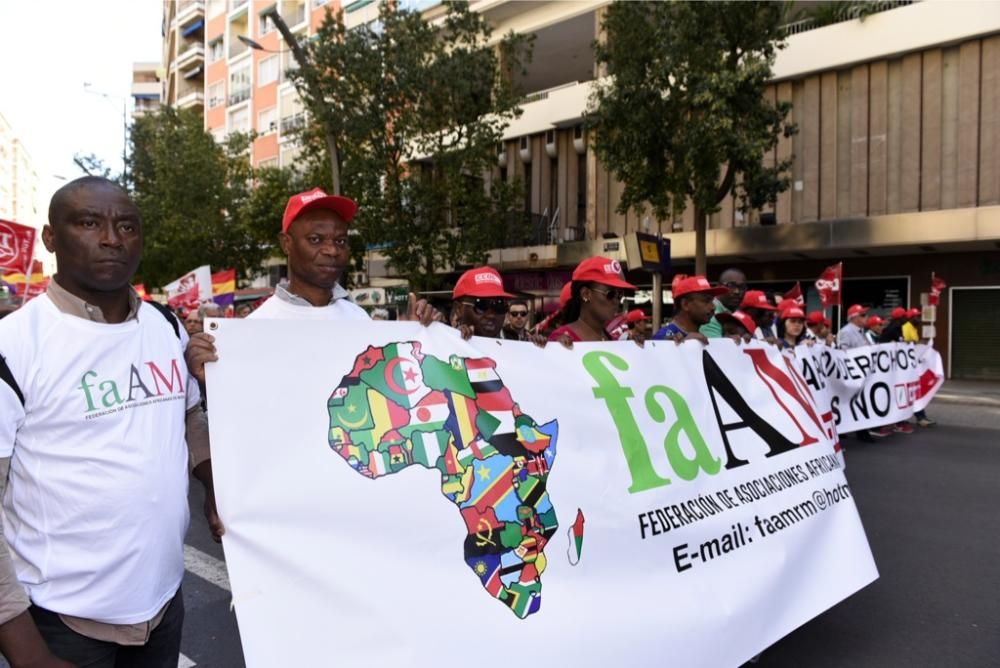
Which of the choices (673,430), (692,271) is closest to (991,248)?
(692,271)

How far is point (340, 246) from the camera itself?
289cm

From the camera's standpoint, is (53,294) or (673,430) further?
(673,430)

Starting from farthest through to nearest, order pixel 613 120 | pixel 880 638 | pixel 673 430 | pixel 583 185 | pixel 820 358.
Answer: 1. pixel 583 185
2. pixel 613 120
3. pixel 820 358
4. pixel 880 638
5. pixel 673 430

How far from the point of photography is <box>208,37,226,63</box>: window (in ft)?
154

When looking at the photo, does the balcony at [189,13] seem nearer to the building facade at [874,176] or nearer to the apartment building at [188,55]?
the apartment building at [188,55]

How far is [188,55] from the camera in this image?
49.2 meters

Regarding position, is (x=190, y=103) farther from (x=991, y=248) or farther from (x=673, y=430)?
(x=673, y=430)

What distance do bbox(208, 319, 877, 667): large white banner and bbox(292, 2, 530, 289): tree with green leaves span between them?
1507 centimetres

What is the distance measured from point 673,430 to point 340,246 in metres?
1.69

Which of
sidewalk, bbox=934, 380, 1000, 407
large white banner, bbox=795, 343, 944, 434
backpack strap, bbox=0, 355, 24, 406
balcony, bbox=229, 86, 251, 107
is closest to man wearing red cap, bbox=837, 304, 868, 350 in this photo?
large white banner, bbox=795, 343, 944, 434

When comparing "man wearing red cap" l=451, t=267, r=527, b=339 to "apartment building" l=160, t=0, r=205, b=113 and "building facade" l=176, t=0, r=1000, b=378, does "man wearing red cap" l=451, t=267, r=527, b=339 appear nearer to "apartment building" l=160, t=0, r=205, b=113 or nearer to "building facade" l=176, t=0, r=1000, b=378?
"building facade" l=176, t=0, r=1000, b=378

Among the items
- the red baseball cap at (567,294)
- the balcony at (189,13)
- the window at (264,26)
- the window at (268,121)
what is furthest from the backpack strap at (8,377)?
the balcony at (189,13)

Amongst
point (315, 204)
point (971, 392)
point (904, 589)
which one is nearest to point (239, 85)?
point (971, 392)

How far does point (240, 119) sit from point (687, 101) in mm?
36227
